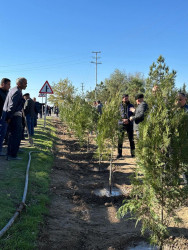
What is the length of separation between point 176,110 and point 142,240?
1.81 metres

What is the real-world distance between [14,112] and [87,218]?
3.40 m

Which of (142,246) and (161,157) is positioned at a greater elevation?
(161,157)

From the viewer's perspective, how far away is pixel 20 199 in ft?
13.4

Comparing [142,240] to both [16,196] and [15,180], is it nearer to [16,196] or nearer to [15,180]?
[16,196]

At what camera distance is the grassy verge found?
2.88 m

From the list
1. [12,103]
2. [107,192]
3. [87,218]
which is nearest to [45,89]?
[12,103]

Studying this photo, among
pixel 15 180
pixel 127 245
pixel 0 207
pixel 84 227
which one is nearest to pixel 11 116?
pixel 15 180

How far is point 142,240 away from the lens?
3.33 metres

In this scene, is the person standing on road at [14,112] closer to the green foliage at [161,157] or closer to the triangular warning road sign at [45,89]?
the green foliage at [161,157]

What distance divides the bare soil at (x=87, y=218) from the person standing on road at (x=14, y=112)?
1273 mm

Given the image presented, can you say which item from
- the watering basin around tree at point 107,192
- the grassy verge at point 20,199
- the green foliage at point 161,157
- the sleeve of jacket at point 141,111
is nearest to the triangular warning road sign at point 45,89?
the grassy verge at point 20,199

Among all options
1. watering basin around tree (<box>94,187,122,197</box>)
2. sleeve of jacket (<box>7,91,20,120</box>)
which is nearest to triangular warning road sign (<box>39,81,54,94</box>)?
sleeve of jacket (<box>7,91,20,120</box>)

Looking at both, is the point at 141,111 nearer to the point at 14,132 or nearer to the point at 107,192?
the point at 107,192

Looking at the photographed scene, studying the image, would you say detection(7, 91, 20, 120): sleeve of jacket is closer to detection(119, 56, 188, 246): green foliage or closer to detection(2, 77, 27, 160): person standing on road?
detection(2, 77, 27, 160): person standing on road
